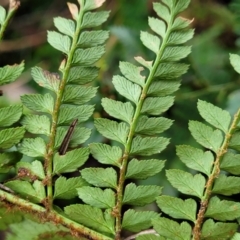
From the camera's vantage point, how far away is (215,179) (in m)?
0.94

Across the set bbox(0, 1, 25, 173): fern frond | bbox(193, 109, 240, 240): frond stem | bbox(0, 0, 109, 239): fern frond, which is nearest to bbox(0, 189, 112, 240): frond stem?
bbox(0, 0, 109, 239): fern frond

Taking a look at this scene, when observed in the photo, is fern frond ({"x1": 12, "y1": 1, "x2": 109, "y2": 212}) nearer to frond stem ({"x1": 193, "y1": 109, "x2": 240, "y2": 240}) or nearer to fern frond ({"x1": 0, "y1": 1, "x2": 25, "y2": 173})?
fern frond ({"x1": 0, "y1": 1, "x2": 25, "y2": 173})

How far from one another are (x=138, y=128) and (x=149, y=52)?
1.99 ft

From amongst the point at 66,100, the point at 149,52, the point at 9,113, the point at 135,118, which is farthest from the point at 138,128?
the point at 149,52

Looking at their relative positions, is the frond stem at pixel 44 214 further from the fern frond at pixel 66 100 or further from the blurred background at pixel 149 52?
the blurred background at pixel 149 52

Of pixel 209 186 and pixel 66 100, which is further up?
pixel 66 100

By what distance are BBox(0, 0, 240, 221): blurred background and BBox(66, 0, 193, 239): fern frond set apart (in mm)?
288

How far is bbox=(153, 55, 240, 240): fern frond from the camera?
921 millimetres

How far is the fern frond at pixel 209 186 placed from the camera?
36.3 inches

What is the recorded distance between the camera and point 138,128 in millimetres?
970

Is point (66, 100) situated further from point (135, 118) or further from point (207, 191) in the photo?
point (207, 191)

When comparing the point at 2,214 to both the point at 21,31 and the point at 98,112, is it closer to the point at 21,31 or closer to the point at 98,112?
the point at 98,112

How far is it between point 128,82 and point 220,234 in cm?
39

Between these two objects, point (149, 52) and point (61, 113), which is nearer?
point (61, 113)
